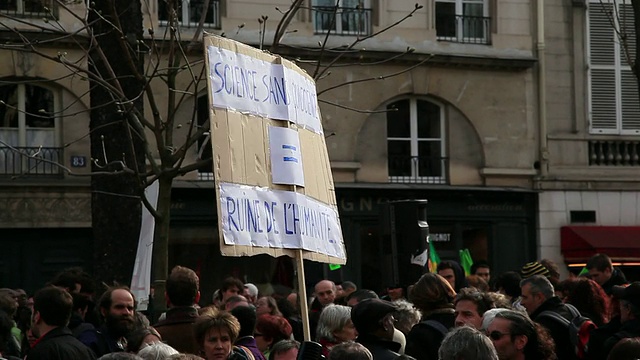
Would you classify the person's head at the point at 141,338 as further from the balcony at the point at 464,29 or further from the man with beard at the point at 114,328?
the balcony at the point at 464,29

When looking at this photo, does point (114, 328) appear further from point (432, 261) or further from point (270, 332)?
point (432, 261)

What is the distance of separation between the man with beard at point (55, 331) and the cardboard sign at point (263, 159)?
3.89 ft

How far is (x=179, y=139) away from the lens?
2336 centimetres

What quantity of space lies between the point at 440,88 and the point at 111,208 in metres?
12.4

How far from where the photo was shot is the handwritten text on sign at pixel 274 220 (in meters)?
7.83

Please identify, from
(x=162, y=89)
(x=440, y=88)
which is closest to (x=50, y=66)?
(x=162, y=89)

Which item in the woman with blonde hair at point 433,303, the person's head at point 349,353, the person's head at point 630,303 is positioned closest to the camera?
the person's head at point 349,353

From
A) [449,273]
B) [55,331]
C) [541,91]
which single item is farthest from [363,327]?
[541,91]

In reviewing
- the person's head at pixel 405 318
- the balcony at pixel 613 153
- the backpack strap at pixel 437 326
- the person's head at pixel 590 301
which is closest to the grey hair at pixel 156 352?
the backpack strap at pixel 437 326

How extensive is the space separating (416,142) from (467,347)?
753 inches

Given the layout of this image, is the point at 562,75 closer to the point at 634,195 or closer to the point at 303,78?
the point at 634,195

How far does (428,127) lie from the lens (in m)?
25.6

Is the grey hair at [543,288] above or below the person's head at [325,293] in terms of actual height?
above

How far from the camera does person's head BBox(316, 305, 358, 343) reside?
9047 mm
